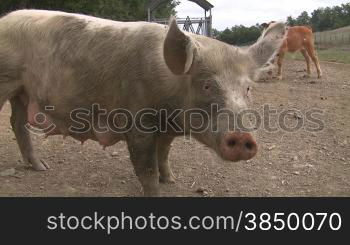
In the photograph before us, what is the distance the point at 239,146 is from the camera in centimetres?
310

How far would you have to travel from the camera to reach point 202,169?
5.44m

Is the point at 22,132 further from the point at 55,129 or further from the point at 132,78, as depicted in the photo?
Result: the point at 132,78

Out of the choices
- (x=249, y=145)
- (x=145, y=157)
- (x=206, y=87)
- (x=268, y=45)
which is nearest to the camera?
(x=249, y=145)

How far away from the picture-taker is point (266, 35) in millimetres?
3943

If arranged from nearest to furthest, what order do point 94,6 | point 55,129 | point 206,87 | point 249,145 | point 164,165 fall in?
point 249,145 < point 206,87 < point 55,129 < point 164,165 < point 94,6

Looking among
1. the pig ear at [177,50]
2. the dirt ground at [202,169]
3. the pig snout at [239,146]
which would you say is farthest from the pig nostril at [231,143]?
the dirt ground at [202,169]

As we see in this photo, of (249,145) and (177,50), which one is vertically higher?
(177,50)

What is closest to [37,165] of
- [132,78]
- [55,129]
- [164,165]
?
[55,129]

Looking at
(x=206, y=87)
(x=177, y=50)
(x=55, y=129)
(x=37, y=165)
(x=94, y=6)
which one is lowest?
(x=37, y=165)

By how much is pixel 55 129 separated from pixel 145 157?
128cm

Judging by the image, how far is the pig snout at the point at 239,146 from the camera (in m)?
3.07

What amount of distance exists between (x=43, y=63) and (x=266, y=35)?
7.12 ft

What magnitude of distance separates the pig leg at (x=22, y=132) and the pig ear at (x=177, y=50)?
8.01 feet

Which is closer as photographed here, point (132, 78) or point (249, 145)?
point (249, 145)
